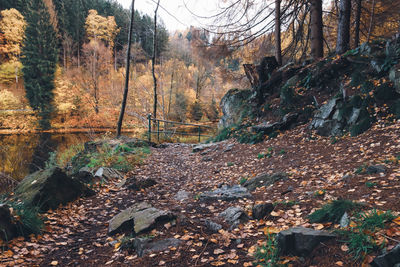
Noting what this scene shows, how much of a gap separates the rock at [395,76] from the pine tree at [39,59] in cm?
2714

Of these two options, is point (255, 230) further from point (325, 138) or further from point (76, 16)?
point (76, 16)

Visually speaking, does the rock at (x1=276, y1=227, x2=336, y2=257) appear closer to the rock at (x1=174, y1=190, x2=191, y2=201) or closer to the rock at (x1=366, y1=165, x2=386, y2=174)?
the rock at (x1=366, y1=165, x2=386, y2=174)

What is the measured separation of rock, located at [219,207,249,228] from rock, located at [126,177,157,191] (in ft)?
7.47

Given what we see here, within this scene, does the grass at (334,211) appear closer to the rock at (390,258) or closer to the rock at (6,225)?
the rock at (390,258)

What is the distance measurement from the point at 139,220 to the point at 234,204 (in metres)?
1.43

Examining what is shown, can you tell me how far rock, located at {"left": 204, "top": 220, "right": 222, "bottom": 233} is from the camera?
2.68 meters

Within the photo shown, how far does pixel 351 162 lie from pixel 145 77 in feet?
84.3

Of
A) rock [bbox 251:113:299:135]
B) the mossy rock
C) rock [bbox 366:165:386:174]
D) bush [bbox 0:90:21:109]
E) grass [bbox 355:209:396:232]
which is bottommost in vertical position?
grass [bbox 355:209:396:232]

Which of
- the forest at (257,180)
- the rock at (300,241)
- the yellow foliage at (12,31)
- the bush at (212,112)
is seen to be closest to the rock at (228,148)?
the forest at (257,180)

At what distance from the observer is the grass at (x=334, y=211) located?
2.16m

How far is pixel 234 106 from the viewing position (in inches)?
410

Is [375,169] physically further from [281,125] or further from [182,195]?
[281,125]

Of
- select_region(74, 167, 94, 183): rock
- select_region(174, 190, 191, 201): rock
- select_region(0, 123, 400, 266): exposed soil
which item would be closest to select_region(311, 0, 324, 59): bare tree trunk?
select_region(0, 123, 400, 266): exposed soil

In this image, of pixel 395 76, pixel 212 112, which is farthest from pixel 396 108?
pixel 212 112
